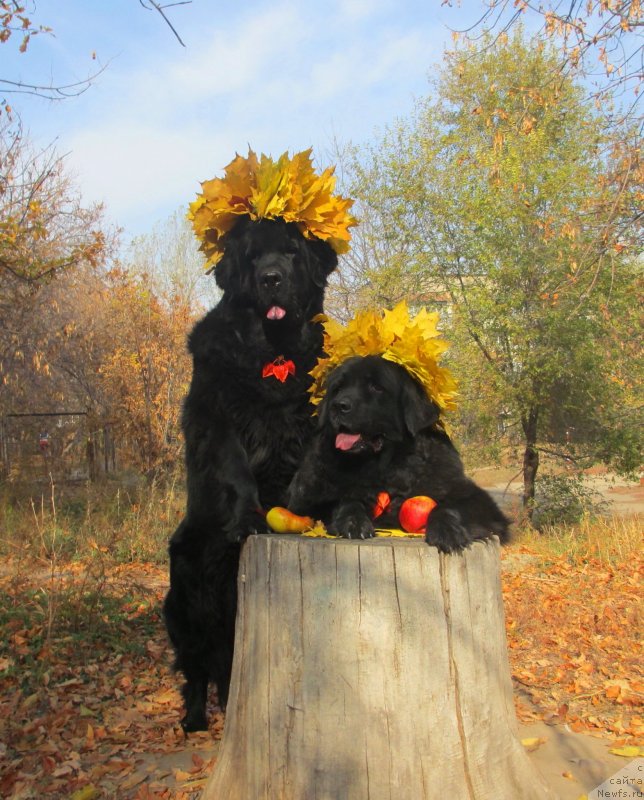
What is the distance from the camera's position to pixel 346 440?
2.93m

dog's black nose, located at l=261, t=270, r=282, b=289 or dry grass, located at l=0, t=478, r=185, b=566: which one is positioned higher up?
dog's black nose, located at l=261, t=270, r=282, b=289

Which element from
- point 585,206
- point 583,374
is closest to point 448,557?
point 585,206

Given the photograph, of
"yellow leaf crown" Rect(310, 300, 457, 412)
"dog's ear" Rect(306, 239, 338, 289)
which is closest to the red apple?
"yellow leaf crown" Rect(310, 300, 457, 412)

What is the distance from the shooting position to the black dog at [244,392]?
→ 3.21m

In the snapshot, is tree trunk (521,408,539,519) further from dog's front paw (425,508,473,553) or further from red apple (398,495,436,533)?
dog's front paw (425,508,473,553)

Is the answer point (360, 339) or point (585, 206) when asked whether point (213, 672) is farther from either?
point (585, 206)

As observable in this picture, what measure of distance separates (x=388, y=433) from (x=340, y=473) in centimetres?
26

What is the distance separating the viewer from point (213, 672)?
3.56 m

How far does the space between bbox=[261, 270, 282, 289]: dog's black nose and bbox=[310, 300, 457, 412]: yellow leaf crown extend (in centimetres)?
32

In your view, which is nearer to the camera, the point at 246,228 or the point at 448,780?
the point at 448,780

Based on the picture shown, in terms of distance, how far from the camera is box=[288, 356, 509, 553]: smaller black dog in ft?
9.48

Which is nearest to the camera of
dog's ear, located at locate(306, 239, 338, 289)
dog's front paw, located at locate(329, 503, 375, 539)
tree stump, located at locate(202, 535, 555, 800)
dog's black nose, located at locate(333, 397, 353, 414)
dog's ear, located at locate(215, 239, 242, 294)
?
tree stump, located at locate(202, 535, 555, 800)

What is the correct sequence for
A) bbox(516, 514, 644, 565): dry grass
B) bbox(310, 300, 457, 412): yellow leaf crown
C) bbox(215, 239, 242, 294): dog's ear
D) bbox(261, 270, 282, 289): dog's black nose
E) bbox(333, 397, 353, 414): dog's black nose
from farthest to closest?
bbox(516, 514, 644, 565): dry grass
bbox(215, 239, 242, 294): dog's ear
bbox(261, 270, 282, 289): dog's black nose
bbox(310, 300, 457, 412): yellow leaf crown
bbox(333, 397, 353, 414): dog's black nose

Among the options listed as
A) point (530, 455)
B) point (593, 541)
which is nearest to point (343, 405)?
point (593, 541)
